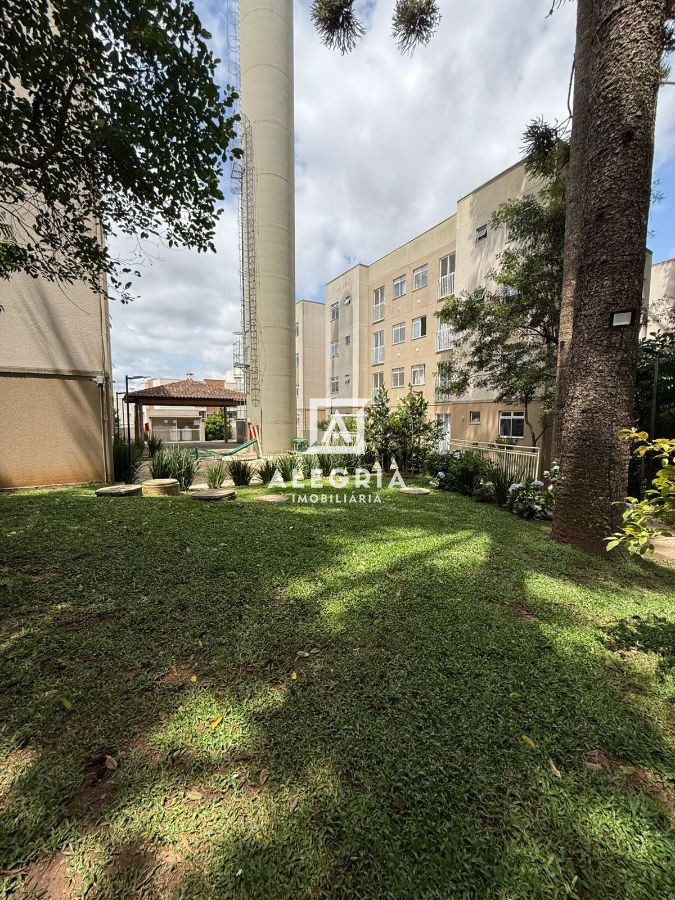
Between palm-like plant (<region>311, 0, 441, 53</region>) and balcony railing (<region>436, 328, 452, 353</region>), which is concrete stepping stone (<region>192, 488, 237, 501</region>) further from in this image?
balcony railing (<region>436, 328, 452, 353</region>)

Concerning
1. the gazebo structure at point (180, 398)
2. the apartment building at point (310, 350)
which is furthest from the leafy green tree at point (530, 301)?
the apartment building at point (310, 350)

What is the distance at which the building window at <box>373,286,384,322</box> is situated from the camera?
85.1 feet

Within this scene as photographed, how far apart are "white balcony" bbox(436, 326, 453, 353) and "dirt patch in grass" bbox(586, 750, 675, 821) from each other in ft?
64.3

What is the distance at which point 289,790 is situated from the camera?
1660mm

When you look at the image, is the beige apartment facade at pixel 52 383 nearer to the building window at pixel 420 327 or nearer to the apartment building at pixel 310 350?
the building window at pixel 420 327

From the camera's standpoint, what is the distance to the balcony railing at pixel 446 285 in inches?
776

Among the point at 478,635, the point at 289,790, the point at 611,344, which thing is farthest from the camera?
the point at 611,344

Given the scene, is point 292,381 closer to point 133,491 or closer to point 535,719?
point 133,491

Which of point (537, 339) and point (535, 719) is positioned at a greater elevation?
point (537, 339)

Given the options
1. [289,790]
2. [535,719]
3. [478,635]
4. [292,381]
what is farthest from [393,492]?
[292,381]

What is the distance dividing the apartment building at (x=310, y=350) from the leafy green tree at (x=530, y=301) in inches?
923

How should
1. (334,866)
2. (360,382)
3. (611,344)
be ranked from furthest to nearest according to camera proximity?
Answer: 1. (360,382)
2. (611,344)
3. (334,866)

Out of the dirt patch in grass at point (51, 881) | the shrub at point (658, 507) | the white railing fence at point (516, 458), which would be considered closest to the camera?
the dirt patch in grass at point (51, 881)

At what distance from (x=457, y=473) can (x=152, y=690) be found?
7.59 meters
